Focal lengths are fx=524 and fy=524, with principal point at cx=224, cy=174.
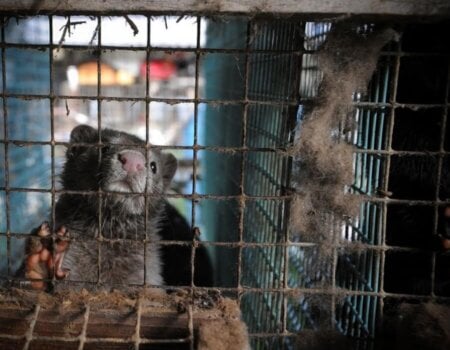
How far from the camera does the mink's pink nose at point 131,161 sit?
69.9 inches

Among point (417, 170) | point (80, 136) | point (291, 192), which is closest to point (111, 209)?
point (80, 136)

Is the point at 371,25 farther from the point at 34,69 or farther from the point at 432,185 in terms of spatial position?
the point at 34,69

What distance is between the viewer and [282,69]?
191 centimetres

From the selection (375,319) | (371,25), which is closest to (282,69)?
(371,25)

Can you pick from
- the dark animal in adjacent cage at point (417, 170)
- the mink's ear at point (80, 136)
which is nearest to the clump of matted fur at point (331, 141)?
the dark animal in adjacent cage at point (417, 170)

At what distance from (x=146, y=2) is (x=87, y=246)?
115 cm

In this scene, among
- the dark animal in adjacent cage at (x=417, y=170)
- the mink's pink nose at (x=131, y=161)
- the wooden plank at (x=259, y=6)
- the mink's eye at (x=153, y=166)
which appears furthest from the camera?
the mink's eye at (x=153, y=166)

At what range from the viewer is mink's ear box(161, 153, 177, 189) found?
240 cm

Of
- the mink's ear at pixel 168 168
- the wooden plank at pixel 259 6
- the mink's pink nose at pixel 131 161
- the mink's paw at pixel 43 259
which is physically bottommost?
the mink's paw at pixel 43 259

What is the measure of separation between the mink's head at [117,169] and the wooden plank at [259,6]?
0.46 m

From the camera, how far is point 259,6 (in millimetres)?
1182

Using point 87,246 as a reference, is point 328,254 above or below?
above

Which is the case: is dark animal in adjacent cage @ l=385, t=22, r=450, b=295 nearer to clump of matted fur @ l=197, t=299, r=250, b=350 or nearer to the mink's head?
clump of matted fur @ l=197, t=299, r=250, b=350

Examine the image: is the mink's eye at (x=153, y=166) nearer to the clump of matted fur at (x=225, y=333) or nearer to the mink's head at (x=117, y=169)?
the mink's head at (x=117, y=169)
